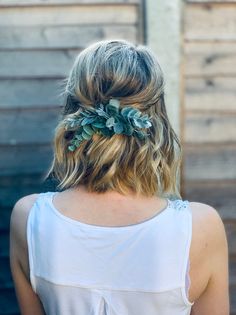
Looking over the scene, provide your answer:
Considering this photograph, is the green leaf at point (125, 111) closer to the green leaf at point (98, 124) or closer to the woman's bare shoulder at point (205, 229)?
the green leaf at point (98, 124)

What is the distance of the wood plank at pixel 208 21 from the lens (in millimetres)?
3365

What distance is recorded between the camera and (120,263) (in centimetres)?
188

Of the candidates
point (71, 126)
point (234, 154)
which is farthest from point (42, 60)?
point (71, 126)

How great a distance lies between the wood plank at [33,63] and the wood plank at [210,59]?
51 cm

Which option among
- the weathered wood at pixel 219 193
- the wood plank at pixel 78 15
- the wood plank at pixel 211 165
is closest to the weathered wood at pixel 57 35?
the wood plank at pixel 78 15

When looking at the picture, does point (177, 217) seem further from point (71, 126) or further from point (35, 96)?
point (35, 96)

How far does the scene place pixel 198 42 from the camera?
11.1 ft

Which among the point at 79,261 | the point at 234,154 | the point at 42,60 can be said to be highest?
the point at 42,60

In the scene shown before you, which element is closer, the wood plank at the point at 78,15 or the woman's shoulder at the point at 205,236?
the woman's shoulder at the point at 205,236

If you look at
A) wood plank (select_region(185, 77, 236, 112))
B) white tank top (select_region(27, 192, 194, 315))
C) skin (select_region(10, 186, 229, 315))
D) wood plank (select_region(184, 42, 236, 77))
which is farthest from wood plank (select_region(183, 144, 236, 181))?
white tank top (select_region(27, 192, 194, 315))

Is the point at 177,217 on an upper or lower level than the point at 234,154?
upper

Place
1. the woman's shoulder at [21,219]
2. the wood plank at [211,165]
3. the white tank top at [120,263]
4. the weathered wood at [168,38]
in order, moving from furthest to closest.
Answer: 1. the wood plank at [211,165]
2. the weathered wood at [168,38]
3. the woman's shoulder at [21,219]
4. the white tank top at [120,263]

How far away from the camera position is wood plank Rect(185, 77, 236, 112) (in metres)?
3.41

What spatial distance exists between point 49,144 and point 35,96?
0.23m
